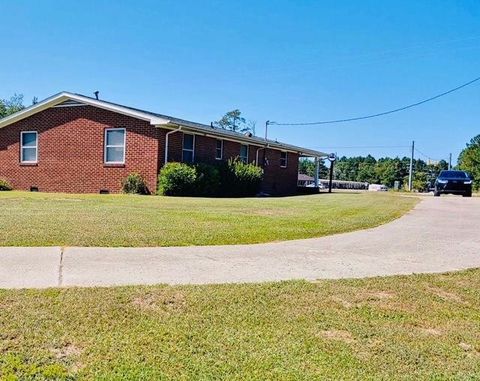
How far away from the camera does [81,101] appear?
18609mm

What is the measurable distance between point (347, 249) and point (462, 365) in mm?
3723

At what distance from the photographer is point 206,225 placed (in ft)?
26.0

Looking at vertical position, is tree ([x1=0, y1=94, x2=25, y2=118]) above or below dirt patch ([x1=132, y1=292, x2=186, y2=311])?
above

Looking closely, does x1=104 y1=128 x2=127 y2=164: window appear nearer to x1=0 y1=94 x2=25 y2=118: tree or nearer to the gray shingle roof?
the gray shingle roof

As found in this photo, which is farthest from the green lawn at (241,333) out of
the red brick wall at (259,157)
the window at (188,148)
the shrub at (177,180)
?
the window at (188,148)

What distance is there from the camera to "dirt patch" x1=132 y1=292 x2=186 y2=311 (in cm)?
359

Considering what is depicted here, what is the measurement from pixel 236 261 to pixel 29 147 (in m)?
18.0

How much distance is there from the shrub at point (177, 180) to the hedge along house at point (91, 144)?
0.71 m

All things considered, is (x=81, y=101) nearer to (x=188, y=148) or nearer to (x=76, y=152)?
(x=76, y=152)

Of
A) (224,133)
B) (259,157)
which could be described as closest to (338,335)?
(224,133)

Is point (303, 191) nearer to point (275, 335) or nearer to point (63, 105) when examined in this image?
point (63, 105)

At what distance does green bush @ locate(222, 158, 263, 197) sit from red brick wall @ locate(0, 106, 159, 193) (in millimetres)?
3443

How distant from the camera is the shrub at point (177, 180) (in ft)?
54.0

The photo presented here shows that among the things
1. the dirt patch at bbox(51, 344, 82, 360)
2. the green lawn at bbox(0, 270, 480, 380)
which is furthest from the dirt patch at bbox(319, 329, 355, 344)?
the dirt patch at bbox(51, 344, 82, 360)
